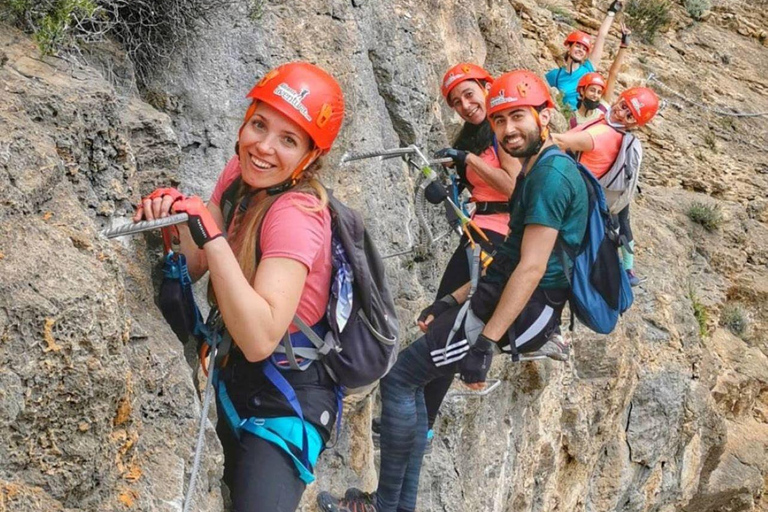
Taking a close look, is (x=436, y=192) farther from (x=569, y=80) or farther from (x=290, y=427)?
(x=569, y=80)

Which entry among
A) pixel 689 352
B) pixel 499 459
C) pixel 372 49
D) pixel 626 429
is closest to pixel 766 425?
pixel 689 352

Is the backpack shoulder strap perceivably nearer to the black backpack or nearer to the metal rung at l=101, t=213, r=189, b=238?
the black backpack

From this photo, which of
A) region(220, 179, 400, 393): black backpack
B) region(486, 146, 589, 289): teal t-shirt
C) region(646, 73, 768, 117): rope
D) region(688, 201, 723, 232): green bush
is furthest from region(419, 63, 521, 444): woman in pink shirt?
region(646, 73, 768, 117): rope

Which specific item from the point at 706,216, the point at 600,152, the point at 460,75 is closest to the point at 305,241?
the point at 460,75

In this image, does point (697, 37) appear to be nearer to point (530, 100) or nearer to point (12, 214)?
point (530, 100)

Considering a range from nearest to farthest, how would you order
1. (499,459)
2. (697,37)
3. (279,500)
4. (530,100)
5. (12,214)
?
(12,214), (279,500), (530,100), (499,459), (697,37)

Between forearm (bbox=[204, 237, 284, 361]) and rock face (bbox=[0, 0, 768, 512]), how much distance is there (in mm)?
321

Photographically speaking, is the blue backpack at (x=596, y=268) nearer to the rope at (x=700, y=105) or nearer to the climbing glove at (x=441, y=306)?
the climbing glove at (x=441, y=306)

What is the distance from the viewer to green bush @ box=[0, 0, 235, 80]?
10.4 feet

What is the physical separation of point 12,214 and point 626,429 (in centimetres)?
849

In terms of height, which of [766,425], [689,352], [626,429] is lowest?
[766,425]

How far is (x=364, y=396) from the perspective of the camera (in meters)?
5.07

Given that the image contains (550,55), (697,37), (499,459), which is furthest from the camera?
(697,37)

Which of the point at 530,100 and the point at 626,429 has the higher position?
the point at 530,100
